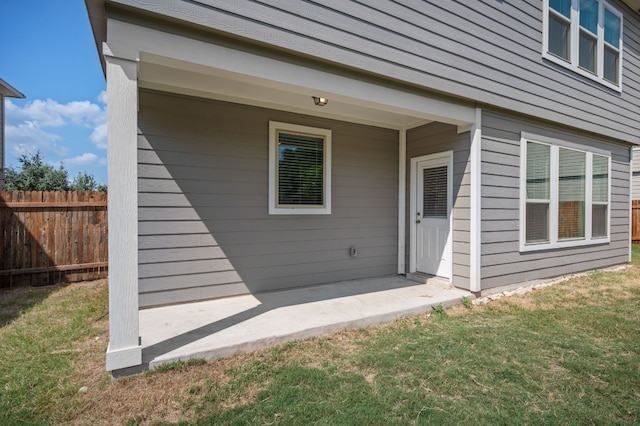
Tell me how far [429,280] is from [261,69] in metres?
3.84

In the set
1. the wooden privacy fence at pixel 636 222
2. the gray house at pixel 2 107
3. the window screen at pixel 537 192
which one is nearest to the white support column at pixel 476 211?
the window screen at pixel 537 192

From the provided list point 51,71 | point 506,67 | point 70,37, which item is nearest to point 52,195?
point 506,67

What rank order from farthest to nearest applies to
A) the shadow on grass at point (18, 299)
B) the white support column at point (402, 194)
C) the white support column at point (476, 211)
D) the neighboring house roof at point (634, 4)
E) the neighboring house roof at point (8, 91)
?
the neighboring house roof at point (8, 91), the neighboring house roof at point (634, 4), the white support column at point (402, 194), the white support column at point (476, 211), the shadow on grass at point (18, 299)

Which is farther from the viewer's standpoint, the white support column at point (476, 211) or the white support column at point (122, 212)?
the white support column at point (476, 211)

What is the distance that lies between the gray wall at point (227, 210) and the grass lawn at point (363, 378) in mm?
1081

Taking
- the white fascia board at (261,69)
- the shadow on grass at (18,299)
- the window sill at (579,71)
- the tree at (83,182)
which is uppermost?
the window sill at (579,71)

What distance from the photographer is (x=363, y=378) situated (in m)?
2.53

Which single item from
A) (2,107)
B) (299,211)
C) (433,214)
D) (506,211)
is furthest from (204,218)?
(2,107)

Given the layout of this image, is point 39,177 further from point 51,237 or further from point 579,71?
point 579,71

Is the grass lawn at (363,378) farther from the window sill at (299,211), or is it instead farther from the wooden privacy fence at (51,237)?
the window sill at (299,211)

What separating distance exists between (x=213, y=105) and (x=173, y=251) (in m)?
1.85

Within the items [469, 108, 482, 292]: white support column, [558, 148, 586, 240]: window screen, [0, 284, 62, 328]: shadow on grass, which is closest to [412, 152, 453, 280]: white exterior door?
[469, 108, 482, 292]: white support column

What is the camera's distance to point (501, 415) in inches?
82.8

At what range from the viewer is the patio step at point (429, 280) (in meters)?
4.91
